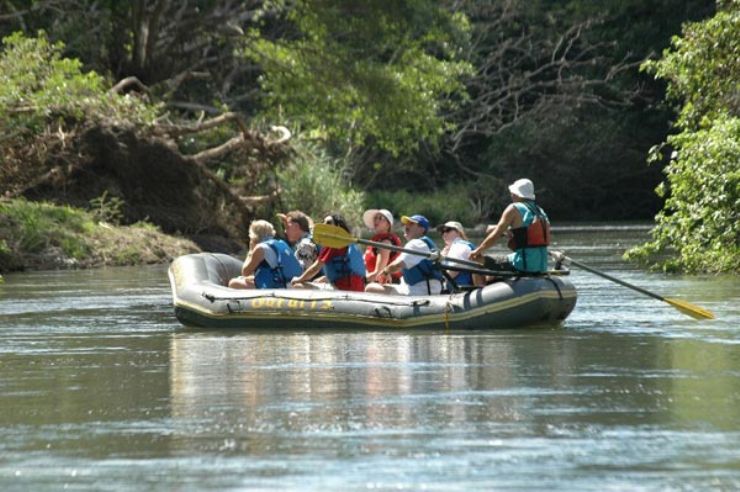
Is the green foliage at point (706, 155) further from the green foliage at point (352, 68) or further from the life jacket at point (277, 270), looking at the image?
the green foliage at point (352, 68)

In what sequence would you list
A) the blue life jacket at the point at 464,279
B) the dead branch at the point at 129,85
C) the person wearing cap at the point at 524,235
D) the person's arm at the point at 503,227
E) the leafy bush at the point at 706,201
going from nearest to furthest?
the person's arm at the point at 503,227
the person wearing cap at the point at 524,235
the blue life jacket at the point at 464,279
the leafy bush at the point at 706,201
the dead branch at the point at 129,85

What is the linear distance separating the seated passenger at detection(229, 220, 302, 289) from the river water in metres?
0.80

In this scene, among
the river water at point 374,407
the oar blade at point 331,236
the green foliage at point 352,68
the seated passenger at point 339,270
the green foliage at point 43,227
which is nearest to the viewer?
the river water at point 374,407

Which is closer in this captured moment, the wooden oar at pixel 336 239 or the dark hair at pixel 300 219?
the wooden oar at pixel 336 239

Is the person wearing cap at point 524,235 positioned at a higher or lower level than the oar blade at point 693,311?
higher

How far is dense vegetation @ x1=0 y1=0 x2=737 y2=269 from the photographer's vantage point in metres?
30.6

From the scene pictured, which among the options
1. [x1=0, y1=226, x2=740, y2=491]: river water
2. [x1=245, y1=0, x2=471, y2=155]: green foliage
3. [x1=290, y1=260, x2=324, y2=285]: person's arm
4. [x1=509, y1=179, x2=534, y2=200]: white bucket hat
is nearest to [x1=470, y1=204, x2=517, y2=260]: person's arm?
[x1=509, y1=179, x2=534, y2=200]: white bucket hat

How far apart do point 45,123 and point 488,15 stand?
2463 centimetres

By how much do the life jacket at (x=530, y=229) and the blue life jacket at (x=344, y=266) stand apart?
174 cm

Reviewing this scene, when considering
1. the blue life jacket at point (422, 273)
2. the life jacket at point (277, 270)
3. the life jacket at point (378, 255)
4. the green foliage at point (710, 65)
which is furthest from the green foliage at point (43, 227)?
the blue life jacket at point (422, 273)

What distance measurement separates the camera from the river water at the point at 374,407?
7.91 m

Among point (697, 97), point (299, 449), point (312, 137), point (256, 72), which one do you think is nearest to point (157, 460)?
point (299, 449)

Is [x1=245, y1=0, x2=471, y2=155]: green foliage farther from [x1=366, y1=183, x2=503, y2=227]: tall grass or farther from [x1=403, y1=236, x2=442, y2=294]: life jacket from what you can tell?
[x1=403, y1=236, x2=442, y2=294]: life jacket

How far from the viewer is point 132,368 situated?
41.1 ft
